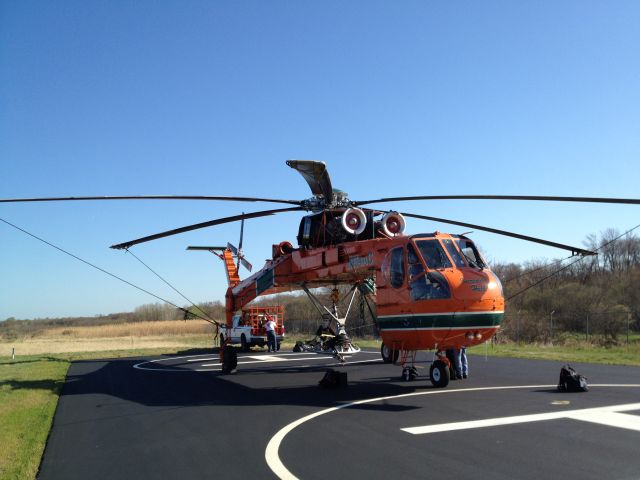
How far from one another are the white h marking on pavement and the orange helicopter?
8.09 feet

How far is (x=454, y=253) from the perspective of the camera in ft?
39.0

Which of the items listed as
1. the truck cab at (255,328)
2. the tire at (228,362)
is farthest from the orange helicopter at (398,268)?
the truck cab at (255,328)

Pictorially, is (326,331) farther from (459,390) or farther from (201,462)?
(201,462)

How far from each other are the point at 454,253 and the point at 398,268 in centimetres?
134

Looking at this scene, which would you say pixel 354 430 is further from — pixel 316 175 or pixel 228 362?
pixel 228 362

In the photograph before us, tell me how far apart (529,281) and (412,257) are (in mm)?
40003

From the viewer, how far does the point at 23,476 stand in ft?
21.6

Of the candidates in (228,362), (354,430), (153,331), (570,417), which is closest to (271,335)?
(228,362)

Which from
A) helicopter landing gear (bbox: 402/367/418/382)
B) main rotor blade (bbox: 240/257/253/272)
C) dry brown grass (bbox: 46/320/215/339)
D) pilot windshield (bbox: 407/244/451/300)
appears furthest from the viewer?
dry brown grass (bbox: 46/320/215/339)

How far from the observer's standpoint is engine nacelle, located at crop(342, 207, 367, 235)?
14.0 metres

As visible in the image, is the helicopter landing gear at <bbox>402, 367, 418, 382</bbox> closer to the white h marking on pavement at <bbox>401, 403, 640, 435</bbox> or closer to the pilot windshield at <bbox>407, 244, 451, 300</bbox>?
the pilot windshield at <bbox>407, 244, 451, 300</bbox>

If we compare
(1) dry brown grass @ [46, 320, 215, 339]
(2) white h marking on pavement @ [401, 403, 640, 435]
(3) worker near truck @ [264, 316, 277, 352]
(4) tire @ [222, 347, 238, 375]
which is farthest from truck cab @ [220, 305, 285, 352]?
(1) dry brown grass @ [46, 320, 215, 339]

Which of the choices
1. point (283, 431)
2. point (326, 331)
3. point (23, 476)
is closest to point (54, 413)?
point (23, 476)

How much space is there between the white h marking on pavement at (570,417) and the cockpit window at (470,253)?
12.2ft
